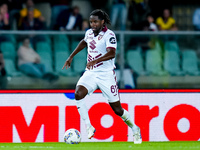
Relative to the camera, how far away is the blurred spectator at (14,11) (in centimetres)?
1186

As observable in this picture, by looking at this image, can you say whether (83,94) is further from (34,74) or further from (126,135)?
(34,74)

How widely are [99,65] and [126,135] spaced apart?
181 centimetres

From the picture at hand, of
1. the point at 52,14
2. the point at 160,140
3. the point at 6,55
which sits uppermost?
the point at 52,14

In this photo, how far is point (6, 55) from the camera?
32.1 ft

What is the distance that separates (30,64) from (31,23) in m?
1.95

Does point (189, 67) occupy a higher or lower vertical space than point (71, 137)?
higher

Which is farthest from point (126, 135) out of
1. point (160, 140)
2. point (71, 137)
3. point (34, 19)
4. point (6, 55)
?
point (34, 19)

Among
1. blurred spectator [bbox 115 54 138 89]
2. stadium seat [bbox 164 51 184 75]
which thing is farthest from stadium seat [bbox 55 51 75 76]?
stadium seat [bbox 164 51 184 75]

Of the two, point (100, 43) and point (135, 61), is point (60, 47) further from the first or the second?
point (100, 43)

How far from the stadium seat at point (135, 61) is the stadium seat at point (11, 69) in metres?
2.14

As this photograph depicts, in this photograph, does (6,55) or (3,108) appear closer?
(3,108)

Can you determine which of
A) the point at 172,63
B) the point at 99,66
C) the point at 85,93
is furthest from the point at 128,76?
the point at 85,93

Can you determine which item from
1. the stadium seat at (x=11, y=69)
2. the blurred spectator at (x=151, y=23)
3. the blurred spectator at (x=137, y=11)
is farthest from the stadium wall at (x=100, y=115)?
the blurred spectator at (x=137, y=11)

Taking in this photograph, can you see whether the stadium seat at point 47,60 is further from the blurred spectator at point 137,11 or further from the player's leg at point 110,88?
the blurred spectator at point 137,11
